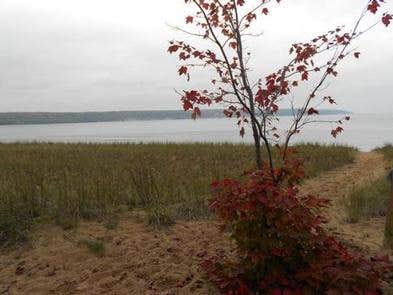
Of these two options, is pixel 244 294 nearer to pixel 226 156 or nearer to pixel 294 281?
→ pixel 294 281

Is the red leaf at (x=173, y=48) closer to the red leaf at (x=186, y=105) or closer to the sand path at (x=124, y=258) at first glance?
the red leaf at (x=186, y=105)

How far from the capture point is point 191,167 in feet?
50.1

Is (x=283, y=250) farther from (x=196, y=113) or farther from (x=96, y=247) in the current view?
(x=96, y=247)

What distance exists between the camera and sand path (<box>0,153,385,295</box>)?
529cm

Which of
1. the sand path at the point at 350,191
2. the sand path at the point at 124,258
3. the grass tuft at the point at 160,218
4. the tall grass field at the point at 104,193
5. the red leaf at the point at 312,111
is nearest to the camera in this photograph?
the red leaf at the point at 312,111

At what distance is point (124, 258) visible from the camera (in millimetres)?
5961

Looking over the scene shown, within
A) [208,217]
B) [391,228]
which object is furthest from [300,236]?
[208,217]

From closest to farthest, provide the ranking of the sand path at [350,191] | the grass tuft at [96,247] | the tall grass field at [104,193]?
1. the grass tuft at [96,247]
2. the sand path at [350,191]
3. the tall grass field at [104,193]

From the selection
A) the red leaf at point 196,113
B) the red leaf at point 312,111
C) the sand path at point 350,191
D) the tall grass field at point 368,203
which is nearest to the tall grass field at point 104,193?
the sand path at point 350,191

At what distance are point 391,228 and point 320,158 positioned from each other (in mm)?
11882

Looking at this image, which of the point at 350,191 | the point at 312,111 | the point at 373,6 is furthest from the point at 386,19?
the point at 350,191

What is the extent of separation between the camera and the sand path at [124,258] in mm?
5293

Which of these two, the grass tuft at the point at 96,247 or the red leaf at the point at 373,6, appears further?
the grass tuft at the point at 96,247

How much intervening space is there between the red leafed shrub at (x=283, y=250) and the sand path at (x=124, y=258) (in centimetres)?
64
